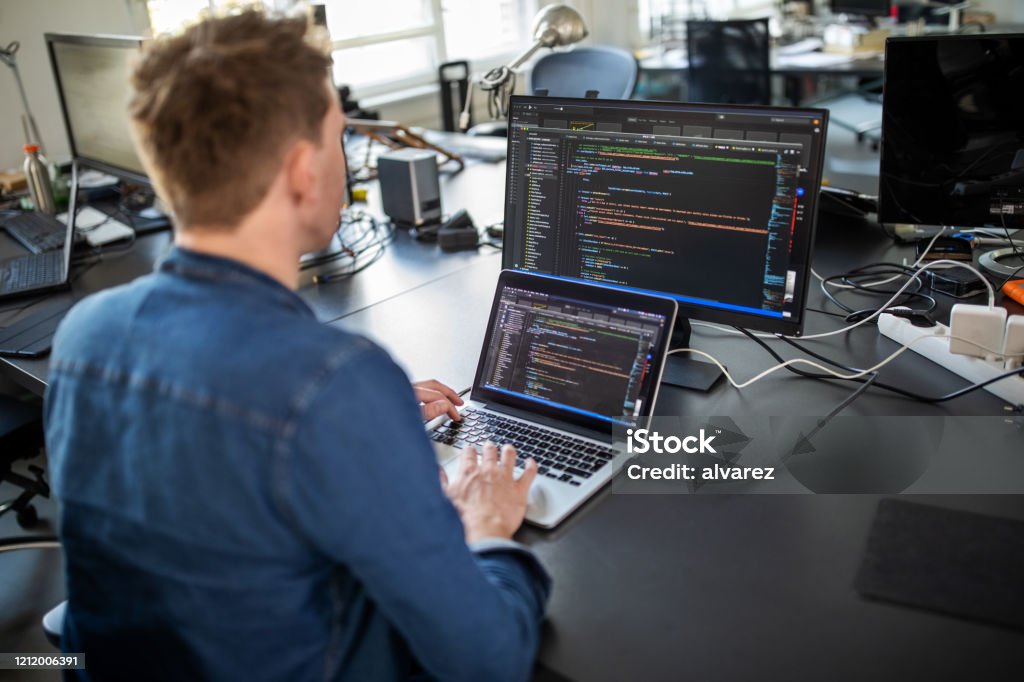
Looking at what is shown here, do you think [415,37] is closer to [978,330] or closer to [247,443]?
[978,330]

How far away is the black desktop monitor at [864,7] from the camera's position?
5.41 m

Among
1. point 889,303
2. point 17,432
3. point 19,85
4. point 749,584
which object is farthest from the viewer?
point 19,85

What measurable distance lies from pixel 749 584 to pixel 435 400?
0.54 m

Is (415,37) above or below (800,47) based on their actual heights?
above

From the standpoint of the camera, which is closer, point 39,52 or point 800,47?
point 39,52

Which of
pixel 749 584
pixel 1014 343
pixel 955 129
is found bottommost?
pixel 749 584

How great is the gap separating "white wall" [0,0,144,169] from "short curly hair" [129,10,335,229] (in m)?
2.85

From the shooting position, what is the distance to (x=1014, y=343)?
4.22 ft

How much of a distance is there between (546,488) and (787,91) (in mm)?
5189

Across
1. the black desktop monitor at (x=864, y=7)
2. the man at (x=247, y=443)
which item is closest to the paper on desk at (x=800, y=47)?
the black desktop monitor at (x=864, y=7)

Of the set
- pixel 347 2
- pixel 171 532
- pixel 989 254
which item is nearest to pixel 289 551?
Answer: pixel 171 532

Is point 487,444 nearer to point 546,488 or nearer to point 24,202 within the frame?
point 546,488

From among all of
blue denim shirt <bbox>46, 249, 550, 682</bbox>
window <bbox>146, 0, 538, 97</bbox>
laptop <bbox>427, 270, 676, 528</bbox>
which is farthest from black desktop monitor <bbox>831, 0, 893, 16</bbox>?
blue denim shirt <bbox>46, 249, 550, 682</bbox>

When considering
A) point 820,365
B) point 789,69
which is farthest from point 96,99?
point 789,69
